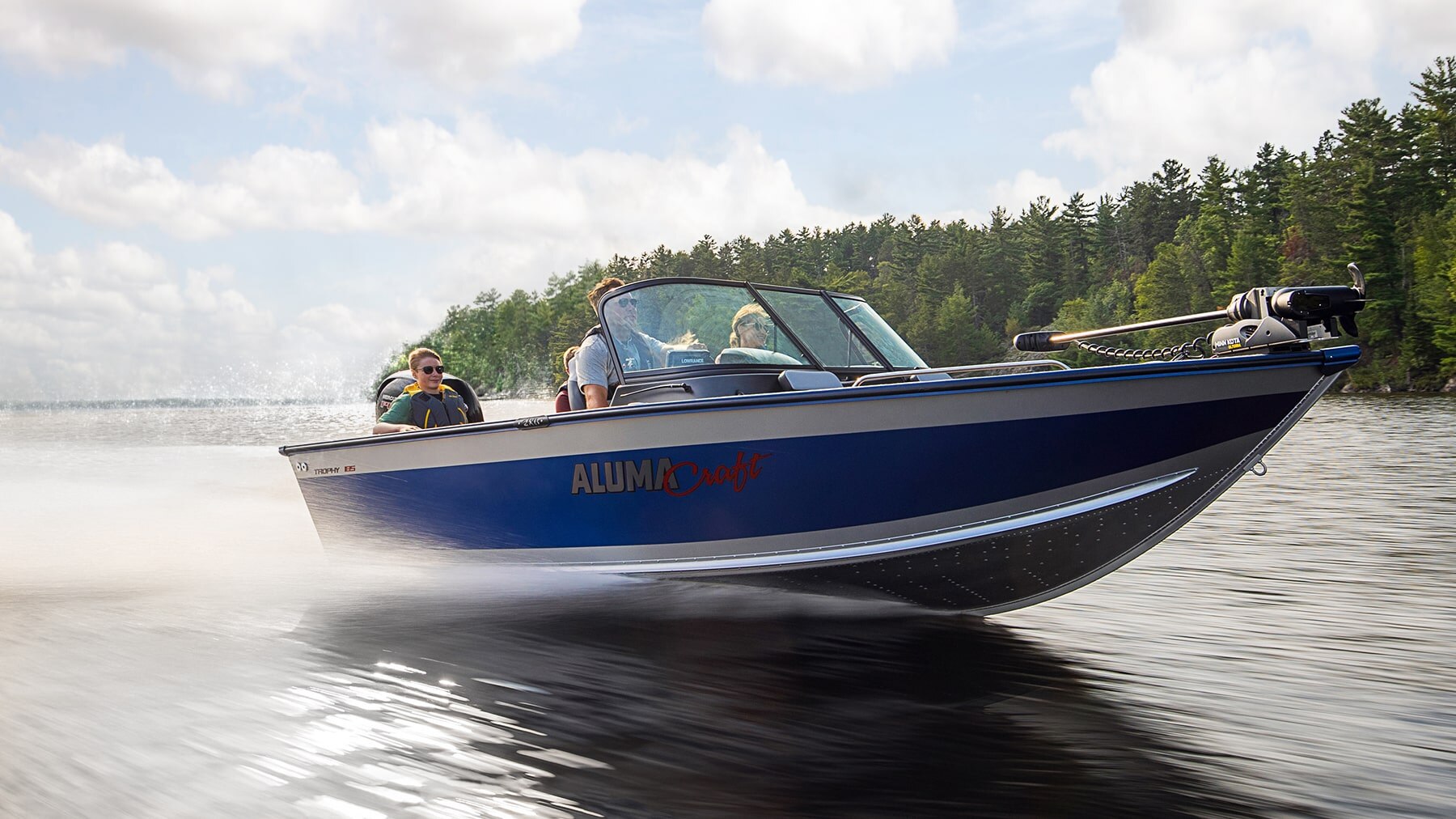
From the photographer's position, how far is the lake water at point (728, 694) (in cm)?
364

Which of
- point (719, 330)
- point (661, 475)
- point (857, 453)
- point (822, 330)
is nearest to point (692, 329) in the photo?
point (719, 330)

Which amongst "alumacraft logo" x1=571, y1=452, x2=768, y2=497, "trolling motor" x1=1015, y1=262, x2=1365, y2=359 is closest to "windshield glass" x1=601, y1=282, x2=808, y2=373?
"alumacraft logo" x1=571, y1=452, x2=768, y2=497

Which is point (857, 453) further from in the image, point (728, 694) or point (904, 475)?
point (728, 694)

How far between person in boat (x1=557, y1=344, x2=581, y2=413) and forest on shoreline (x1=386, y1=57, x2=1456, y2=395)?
7.71 meters

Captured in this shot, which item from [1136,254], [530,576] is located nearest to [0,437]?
[530,576]

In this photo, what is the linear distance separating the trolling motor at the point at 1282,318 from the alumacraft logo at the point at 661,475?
1560 millimetres

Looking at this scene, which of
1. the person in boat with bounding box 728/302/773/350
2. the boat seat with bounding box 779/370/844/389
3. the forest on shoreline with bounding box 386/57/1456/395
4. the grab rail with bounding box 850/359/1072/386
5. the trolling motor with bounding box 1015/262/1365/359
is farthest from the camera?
the forest on shoreline with bounding box 386/57/1456/395

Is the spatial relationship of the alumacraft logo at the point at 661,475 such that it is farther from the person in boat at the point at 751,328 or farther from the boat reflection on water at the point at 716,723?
the person in boat at the point at 751,328

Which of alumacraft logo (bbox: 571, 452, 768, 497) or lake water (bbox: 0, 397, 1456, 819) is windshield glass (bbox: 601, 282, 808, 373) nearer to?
alumacraft logo (bbox: 571, 452, 768, 497)

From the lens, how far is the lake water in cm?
364

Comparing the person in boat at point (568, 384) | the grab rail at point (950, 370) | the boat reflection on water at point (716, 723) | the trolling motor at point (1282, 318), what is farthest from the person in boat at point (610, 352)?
the trolling motor at point (1282, 318)

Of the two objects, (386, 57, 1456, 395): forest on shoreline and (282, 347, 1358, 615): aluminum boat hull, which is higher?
(386, 57, 1456, 395): forest on shoreline

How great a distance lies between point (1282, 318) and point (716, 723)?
3206 mm

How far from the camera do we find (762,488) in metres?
5.45
